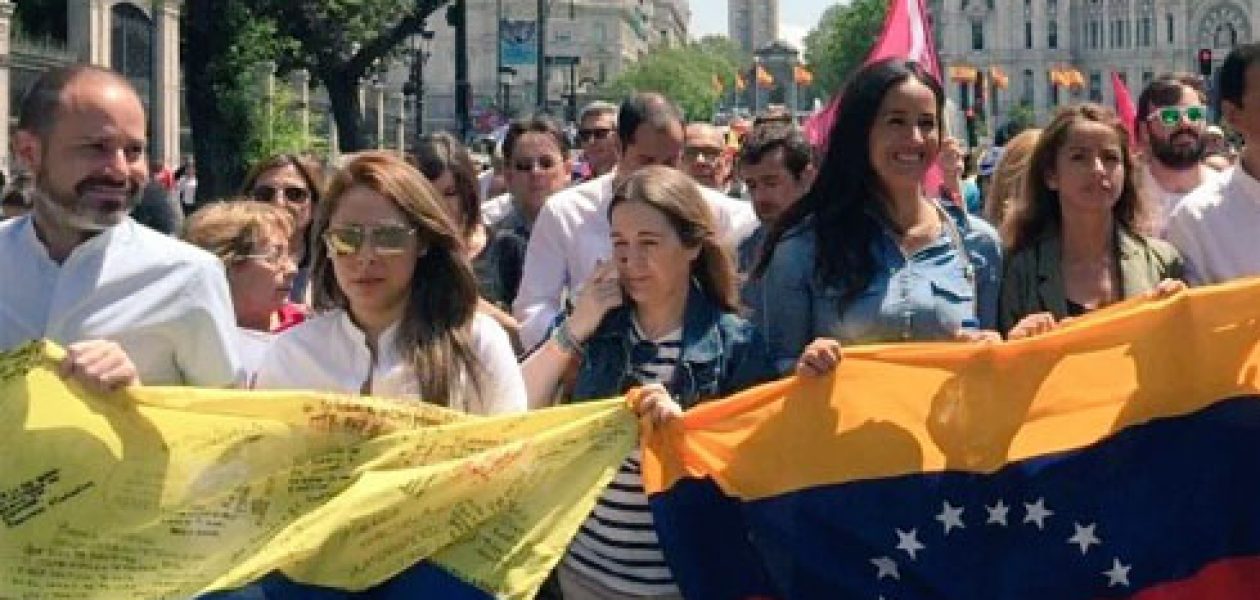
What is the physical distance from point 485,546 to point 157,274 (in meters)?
1.01

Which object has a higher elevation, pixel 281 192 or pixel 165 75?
pixel 165 75

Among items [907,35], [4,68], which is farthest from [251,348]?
[4,68]

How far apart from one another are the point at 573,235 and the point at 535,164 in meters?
1.28

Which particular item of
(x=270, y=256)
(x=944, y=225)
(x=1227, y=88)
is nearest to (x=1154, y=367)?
(x=944, y=225)

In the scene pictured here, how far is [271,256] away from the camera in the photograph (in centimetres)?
586

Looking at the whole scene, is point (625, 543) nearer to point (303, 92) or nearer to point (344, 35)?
point (344, 35)

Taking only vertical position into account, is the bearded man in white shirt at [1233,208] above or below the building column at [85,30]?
below

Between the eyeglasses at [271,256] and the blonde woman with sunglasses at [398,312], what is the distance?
4.35ft

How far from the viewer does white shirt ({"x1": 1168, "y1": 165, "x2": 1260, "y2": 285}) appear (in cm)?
512

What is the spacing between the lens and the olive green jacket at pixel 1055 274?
202 inches

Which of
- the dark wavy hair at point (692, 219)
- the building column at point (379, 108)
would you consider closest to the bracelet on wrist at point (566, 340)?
the dark wavy hair at point (692, 219)

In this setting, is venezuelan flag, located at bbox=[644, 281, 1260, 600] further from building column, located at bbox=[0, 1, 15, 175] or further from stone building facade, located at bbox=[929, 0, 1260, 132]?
stone building facade, located at bbox=[929, 0, 1260, 132]

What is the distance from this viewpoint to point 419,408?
168 inches

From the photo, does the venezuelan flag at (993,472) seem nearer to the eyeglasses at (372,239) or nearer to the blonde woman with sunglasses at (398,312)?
the blonde woman with sunglasses at (398,312)
